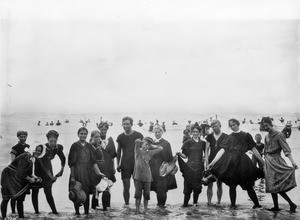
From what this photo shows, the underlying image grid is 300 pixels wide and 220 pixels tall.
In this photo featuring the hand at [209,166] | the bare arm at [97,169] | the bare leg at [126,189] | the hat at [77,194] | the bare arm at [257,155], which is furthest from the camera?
the bare leg at [126,189]

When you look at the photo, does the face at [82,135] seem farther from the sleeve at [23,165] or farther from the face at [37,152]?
the sleeve at [23,165]

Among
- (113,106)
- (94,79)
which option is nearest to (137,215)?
(113,106)

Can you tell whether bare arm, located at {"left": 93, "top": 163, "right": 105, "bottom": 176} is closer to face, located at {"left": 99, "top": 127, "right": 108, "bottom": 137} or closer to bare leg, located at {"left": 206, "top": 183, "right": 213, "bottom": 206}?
face, located at {"left": 99, "top": 127, "right": 108, "bottom": 137}

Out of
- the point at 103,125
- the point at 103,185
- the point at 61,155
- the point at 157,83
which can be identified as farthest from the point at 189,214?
the point at 157,83

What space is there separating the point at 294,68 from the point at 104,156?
136 inches

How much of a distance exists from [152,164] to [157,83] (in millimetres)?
1383

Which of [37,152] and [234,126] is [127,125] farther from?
[234,126]

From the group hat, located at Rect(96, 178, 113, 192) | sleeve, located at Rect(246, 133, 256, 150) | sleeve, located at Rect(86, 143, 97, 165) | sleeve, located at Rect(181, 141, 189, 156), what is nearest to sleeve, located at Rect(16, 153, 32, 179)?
sleeve, located at Rect(86, 143, 97, 165)

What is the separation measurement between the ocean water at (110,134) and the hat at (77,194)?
0.39 metres

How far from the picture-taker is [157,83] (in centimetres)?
520

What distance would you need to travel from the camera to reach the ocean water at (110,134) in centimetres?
472

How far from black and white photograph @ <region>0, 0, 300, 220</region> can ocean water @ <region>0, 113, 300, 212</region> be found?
18 millimetres

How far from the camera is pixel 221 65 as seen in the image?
516 centimetres

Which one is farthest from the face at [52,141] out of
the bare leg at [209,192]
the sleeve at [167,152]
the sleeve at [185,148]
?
the bare leg at [209,192]
